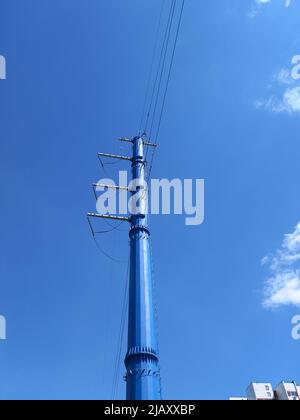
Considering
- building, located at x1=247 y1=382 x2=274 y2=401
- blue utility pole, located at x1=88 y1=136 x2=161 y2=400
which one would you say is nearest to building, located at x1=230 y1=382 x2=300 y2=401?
building, located at x1=247 y1=382 x2=274 y2=401

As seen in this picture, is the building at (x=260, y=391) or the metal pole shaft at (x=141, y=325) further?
the building at (x=260, y=391)

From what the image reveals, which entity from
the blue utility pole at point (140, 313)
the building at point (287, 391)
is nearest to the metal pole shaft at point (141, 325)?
the blue utility pole at point (140, 313)

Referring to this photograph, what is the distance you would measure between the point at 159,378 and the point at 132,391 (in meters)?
1.31

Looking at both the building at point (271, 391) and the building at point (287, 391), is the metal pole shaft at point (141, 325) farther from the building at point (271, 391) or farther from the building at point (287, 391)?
the building at point (287, 391)

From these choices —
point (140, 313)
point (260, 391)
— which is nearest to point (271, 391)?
point (260, 391)

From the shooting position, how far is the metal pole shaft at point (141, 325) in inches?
532

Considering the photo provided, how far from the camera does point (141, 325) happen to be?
1496cm

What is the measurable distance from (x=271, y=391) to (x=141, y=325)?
45.6 meters

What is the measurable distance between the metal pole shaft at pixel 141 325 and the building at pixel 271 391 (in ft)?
134

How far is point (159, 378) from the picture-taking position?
46.5 feet

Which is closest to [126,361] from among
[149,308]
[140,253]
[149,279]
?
[149,308]
